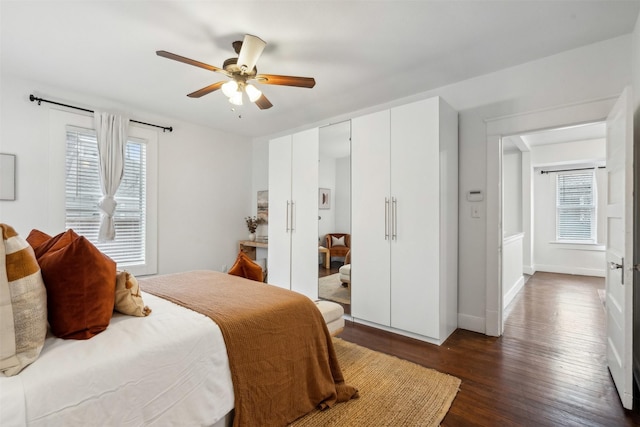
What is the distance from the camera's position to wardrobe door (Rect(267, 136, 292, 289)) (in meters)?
4.03

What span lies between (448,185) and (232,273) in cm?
224

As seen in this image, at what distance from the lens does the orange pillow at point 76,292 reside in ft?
4.01

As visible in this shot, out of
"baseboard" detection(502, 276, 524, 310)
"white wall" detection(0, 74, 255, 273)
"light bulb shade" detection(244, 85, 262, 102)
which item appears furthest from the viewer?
"baseboard" detection(502, 276, 524, 310)

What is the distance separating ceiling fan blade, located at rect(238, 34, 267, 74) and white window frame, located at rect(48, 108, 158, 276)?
2.43 meters

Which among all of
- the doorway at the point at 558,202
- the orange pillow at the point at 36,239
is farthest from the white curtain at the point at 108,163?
the doorway at the point at 558,202

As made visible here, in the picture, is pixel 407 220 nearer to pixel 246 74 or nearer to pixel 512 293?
pixel 246 74

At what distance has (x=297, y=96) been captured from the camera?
3.57m

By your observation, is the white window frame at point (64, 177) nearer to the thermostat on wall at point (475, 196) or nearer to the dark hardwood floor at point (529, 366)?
the dark hardwood floor at point (529, 366)

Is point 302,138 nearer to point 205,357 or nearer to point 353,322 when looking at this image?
point 353,322

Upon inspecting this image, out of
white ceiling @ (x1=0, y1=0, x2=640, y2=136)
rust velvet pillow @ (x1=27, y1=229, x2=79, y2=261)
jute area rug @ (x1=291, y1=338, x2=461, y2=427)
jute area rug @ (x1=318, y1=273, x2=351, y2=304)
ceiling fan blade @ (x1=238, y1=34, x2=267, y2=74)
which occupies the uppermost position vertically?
white ceiling @ (x1=0, y1=0, x2=640, y2=136)

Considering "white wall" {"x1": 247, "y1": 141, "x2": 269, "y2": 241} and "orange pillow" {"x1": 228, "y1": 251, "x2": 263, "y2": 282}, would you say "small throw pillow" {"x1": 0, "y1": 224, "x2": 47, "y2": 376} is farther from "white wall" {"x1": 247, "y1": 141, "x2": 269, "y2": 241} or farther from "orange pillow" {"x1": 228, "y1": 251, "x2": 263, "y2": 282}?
"white wall" {"x1": 247, "y1": 141, "x2": 269, "y2": 241}

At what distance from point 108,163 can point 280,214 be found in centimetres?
217

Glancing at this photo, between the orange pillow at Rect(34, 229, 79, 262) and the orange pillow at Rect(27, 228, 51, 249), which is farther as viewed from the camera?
the orange pillow at Rect(27, 228, 51, 249)

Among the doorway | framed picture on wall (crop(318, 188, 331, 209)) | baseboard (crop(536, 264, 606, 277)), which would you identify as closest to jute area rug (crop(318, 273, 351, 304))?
framed picture on wall (crop(318, 188, 331, 209))
